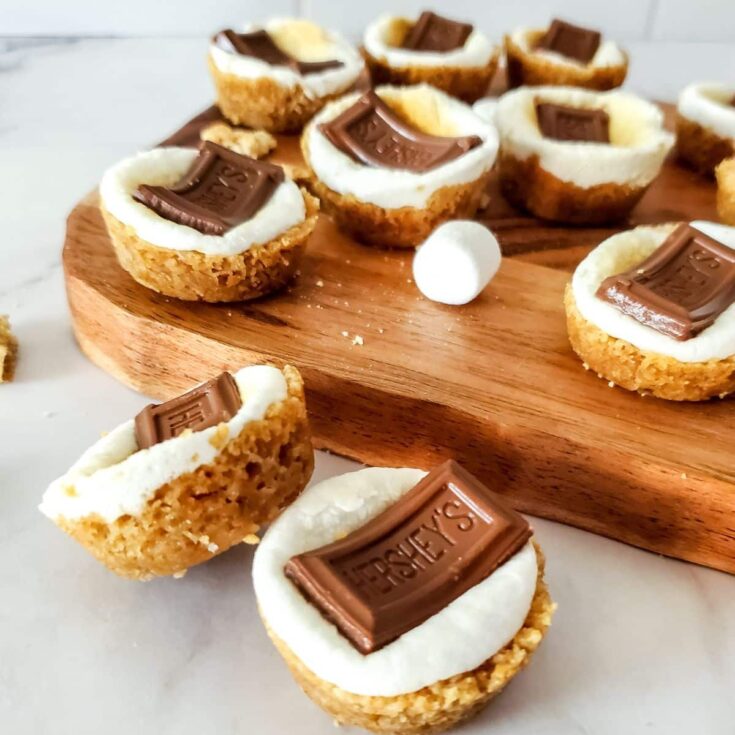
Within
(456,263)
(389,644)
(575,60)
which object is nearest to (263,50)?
(575,60)

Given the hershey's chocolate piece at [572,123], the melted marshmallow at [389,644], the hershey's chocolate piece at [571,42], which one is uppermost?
the hershey's chocolate piece at [571,42]

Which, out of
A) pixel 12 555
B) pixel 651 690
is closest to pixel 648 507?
pixel 651 690

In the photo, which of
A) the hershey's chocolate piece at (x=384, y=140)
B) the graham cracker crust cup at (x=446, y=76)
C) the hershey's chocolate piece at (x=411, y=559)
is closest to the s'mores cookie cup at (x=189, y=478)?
the hershey's chocolate piece at (x=411, y=559)

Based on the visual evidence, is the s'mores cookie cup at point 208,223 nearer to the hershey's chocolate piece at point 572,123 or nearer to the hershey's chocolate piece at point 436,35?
the hershey's chocolate piece at point 572,123

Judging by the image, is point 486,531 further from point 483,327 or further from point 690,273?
point 690,273

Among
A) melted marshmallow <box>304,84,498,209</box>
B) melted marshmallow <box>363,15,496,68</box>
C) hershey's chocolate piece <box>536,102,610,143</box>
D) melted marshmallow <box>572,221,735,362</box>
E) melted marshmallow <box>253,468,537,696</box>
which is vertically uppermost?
melted marshmallow <box>363,15,496,68</box>

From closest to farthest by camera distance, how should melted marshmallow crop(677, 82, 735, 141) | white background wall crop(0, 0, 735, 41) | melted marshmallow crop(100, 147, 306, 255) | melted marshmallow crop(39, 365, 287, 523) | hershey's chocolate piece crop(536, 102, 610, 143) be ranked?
melted marshmallow crop(39, 365, 287, 523)
melted marshmallow crop(100, 147, 306, 255)
hershey's chocolate piece crop(536, 102, 610, 143)
melted marshmallow crop(677, 82, 735, 141)
white background wall crop(0, 0, 735, 41)

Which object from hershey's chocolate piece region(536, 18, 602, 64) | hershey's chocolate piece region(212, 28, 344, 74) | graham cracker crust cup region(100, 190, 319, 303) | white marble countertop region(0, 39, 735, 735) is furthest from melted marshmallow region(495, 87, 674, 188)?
white marble countertop region(0, 39, 735, 735)

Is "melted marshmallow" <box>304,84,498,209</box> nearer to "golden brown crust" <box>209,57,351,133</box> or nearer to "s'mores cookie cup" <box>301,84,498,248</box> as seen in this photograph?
"s'mores cookie cup" <box>301,84,498,248</box>
